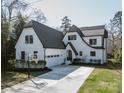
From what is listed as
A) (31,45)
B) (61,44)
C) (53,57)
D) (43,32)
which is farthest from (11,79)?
(61,44)

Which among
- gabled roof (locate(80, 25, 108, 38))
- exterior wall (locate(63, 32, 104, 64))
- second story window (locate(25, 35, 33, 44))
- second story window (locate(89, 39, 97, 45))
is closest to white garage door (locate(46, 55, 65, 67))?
second story window (locate(25, 35, 33, 44))

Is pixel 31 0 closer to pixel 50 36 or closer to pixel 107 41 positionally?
pixel 50 36

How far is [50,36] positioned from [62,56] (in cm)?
195

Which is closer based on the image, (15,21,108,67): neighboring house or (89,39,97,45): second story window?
(15,21,108,67): neighboring house

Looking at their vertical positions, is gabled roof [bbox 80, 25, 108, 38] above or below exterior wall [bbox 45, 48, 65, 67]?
above

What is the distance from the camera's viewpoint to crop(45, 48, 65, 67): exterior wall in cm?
886

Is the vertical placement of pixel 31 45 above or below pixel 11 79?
above

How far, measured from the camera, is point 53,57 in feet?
31.5

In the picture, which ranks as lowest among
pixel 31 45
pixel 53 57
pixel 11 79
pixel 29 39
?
pixel 11 79

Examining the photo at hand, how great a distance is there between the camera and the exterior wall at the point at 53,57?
886cm

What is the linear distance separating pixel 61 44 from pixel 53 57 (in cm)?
198

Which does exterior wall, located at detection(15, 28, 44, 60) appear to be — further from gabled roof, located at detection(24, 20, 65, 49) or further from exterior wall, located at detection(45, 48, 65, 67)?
exterior wall, located at detection(45, 48, 65, 67)

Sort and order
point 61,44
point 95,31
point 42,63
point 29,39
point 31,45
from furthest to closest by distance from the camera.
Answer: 1. point 95,31
2. point 61,44
3. point 31,45
4. point 29,39
5. point 42,63

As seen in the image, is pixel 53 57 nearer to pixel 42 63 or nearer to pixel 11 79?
pixel 42 63
